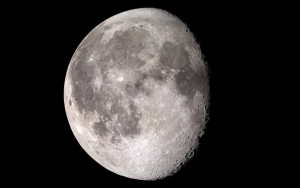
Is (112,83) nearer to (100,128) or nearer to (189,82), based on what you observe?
(100,128)

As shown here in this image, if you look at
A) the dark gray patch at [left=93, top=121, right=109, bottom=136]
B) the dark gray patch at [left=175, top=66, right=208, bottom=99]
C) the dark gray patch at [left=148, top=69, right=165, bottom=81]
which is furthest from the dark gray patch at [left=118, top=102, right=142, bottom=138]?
the dark gray patch at [left=175, top=66, right=208, bottom=99]

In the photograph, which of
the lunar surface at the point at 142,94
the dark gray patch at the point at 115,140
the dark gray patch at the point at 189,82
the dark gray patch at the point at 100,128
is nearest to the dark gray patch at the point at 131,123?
the lunar surface at the point at 142,94

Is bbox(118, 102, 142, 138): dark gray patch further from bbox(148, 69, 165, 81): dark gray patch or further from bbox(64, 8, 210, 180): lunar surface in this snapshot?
bbox(148, 69, 165, 81): dark gray patch

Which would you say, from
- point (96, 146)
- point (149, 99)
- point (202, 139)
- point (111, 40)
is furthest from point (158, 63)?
point (96, 146)

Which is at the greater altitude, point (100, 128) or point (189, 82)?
point (189, 82)

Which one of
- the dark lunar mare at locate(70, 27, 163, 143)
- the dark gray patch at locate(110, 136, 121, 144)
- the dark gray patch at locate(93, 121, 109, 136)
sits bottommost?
the dark gray patch at locate(110, 136, 121, 144)

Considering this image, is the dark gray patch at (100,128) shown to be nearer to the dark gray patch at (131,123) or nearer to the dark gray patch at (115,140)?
the dark gray patch at (115,140)

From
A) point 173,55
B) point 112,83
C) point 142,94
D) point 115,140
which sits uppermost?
point 173,55

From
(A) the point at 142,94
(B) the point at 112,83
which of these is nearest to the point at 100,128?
(B) the point at 112,83
